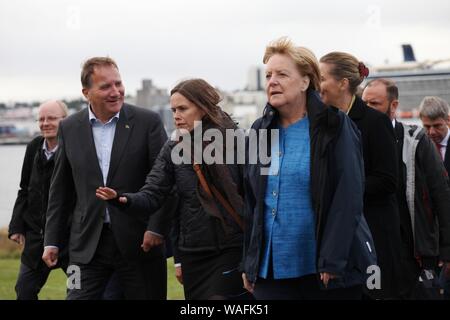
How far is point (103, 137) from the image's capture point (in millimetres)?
7074

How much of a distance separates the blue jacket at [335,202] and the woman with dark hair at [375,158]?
1.01 meters

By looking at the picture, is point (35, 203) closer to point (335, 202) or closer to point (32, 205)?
point (32, 205)

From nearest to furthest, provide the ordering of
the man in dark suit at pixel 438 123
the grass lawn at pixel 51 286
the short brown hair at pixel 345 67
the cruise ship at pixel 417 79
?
the short brown hair at pixel 345 67 → the man in dark suit at pixel 438 123 → the grass lawn at pixel 51 286 → the cruise ship at pixel 417 79

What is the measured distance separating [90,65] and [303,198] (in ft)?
9.02

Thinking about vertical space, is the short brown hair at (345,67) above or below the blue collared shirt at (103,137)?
above

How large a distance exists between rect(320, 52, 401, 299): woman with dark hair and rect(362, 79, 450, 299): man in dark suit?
213 mm

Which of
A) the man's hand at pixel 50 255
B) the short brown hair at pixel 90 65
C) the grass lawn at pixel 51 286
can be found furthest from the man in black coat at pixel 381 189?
the grass lawn at pixel 51 286

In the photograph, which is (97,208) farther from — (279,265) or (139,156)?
(279,265)

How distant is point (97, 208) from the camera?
22.5 ft

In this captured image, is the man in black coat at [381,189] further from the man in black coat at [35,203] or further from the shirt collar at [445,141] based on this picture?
the man in black coat at [35,203]

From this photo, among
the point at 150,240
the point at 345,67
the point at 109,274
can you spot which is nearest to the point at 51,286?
the point at 109,274

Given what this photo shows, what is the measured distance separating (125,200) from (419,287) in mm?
2471

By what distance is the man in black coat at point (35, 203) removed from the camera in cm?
827

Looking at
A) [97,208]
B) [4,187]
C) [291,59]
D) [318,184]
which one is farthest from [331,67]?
[4,187]
